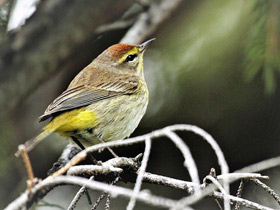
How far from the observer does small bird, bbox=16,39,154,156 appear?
4023 mm

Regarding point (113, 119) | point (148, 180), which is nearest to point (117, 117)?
point (113, 119)

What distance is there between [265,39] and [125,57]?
1.80 metres

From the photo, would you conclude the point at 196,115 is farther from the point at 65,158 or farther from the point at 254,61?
the point at 65,158

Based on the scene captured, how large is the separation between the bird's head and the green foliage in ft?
4.27

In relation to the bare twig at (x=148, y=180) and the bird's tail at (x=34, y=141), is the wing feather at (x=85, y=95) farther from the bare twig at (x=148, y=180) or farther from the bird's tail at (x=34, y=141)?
the bare twig at (x=148, y=180)

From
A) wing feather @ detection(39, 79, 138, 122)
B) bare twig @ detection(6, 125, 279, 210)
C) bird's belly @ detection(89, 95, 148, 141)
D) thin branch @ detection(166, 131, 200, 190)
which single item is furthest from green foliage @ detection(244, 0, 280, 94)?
thin branch @ detection(166, 131, 200, 190)

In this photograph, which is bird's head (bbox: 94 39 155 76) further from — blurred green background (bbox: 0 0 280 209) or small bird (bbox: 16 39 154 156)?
blurred green background (bbox: 0 0 280 209)

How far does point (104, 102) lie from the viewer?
4.53 m

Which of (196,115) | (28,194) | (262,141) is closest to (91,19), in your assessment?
(196,115)

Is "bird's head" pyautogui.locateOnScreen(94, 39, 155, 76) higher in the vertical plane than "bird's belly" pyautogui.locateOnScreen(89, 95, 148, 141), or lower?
higher

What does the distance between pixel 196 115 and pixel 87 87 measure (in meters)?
1.28

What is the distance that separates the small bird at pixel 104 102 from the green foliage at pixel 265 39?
1.30m

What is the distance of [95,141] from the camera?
440cm

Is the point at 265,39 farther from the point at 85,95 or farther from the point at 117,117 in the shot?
the point at 85,95
